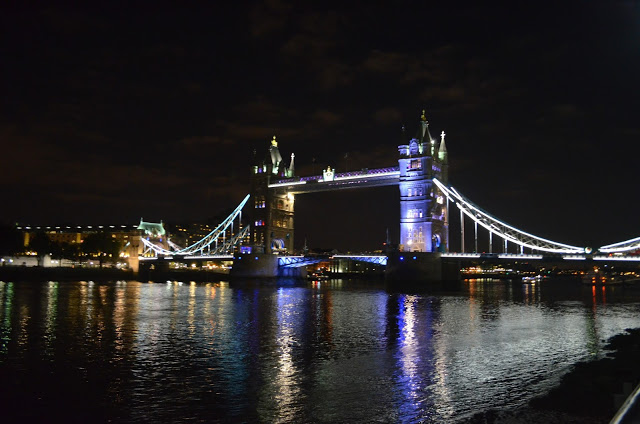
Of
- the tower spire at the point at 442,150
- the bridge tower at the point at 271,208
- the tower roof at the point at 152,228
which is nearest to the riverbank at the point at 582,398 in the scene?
the tower spire at the point at 442,150

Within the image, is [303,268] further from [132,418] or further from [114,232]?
[132,418]

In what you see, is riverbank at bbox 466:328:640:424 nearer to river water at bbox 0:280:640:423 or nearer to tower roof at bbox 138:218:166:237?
river water at bbox 0:280:640:423

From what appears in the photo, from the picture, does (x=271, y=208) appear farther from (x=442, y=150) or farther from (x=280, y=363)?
(x=280, y=363)

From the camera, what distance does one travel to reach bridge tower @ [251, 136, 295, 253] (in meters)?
84.6

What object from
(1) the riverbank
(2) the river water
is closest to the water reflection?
(2) the river water

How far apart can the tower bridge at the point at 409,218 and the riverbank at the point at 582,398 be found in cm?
4203

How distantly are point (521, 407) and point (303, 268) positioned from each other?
78914mm

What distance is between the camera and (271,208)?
85.4 metres

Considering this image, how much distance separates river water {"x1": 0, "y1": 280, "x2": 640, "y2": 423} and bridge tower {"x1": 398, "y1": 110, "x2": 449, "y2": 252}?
111 ft

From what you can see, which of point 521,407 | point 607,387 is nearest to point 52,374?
point 521,407

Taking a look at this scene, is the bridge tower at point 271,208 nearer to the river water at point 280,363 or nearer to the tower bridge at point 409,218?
the tower bridge at point 409,218

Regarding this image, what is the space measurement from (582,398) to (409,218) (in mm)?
56224

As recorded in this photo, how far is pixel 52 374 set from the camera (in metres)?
15.5

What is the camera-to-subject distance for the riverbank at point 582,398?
11.0 metres
